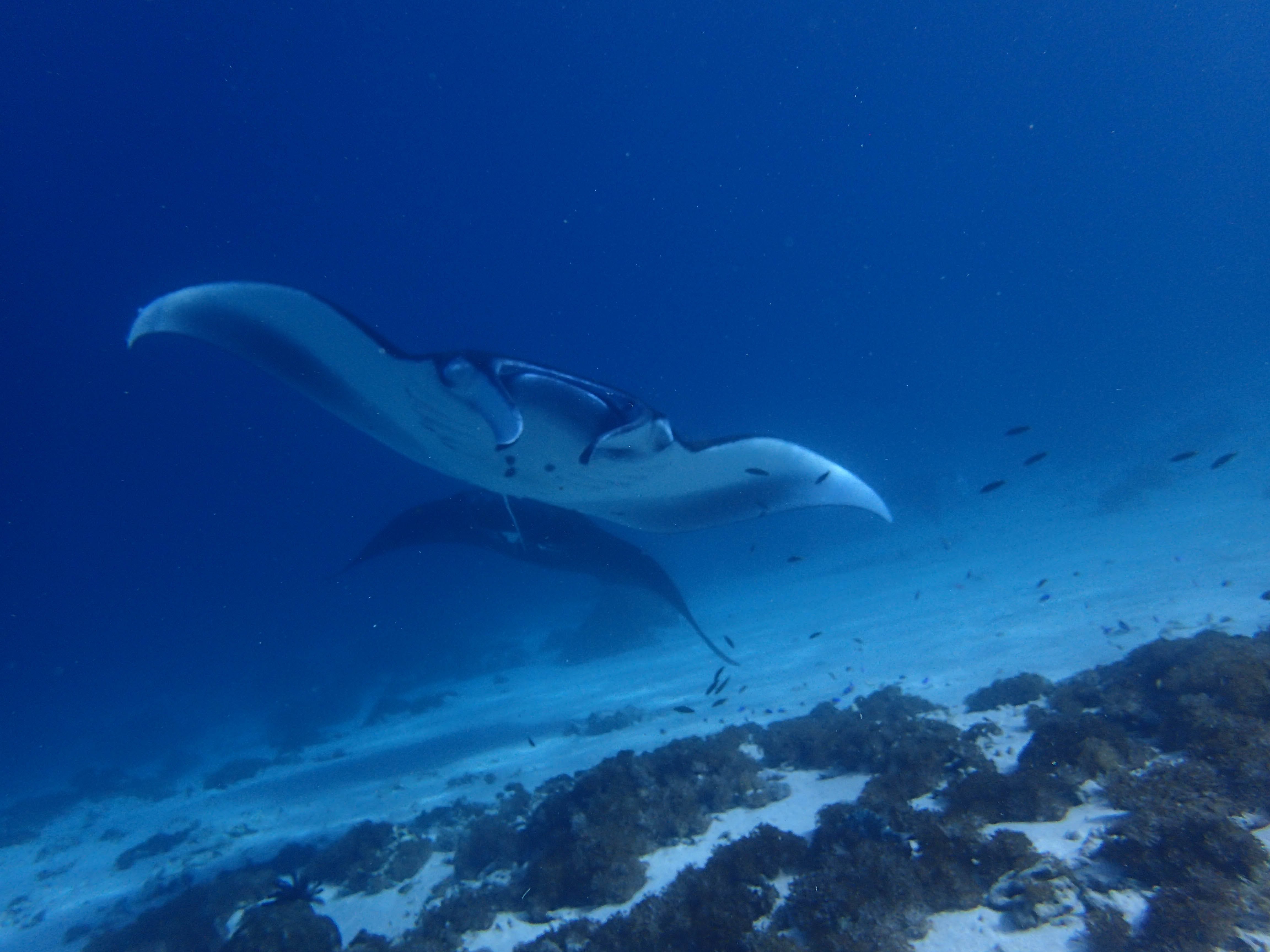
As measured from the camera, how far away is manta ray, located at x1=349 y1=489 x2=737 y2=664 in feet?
23.6

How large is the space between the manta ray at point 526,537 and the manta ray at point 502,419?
39.6 inches

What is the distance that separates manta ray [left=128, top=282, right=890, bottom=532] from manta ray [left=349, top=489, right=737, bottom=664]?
3.30 feet

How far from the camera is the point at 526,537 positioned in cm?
739

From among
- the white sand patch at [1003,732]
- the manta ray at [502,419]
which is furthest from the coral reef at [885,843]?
the manta ray at [502,419]

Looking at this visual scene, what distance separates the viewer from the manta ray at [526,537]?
7.19 m

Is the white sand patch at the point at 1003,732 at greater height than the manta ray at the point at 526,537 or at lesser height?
lesser

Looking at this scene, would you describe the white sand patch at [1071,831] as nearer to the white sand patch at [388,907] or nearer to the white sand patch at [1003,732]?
the white sand patch at [1003,732]

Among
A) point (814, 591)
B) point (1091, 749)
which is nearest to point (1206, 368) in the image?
point (814, 591)

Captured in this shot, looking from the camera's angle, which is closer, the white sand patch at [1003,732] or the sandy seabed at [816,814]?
the sandy seabed at [816,814]

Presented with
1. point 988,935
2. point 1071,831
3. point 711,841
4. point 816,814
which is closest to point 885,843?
point 988,935

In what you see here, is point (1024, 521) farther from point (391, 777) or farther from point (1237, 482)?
point (391, 777)

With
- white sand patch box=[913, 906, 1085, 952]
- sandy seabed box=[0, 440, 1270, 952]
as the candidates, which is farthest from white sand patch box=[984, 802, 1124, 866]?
white sand patch box=[913, 906, 1085, 952]

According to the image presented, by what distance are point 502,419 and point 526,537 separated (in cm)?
346

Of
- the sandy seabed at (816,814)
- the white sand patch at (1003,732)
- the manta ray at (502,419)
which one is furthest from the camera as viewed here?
the white sand patch at (1003,732)
